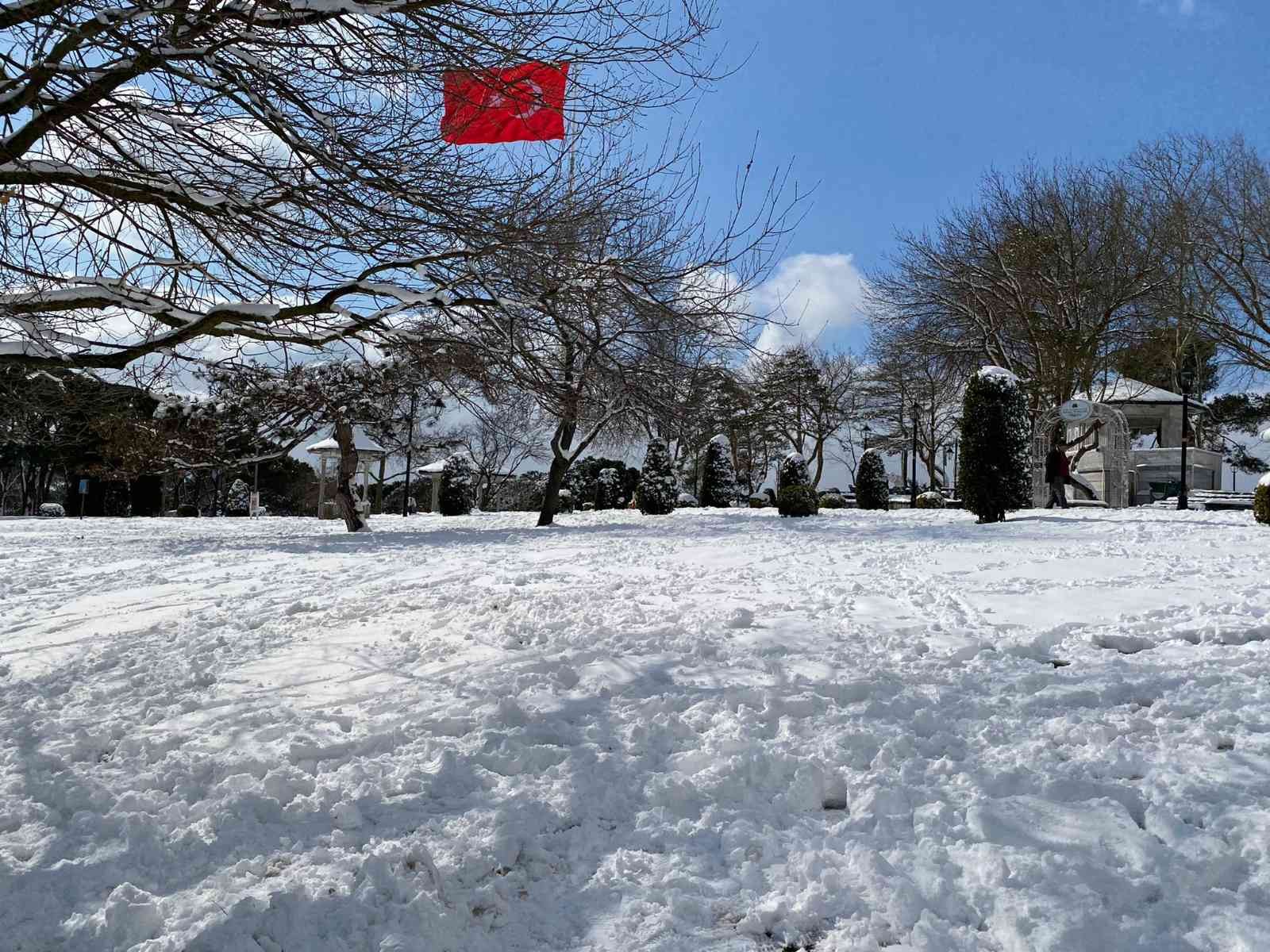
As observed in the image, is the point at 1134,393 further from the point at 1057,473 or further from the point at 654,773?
the point at 654,773

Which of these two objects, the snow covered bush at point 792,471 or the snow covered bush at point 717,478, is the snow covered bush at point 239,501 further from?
the snow covered bush at point 792,471

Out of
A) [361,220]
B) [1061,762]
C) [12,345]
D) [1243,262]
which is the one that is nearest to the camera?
[1061,762]

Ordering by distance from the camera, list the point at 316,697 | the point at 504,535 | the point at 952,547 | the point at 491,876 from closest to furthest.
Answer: the point at 491,876 → the point at 316,697 → the point at 952,547 → the point at 504,535

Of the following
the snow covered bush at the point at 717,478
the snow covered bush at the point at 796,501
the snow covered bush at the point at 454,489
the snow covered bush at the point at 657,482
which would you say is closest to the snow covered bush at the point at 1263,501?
the snow covered bush at the point at 796,501

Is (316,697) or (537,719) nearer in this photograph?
(537,719)

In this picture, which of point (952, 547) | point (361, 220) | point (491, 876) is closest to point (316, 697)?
point (491, 876)

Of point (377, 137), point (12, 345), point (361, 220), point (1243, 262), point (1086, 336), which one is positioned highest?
point (1243, 262)

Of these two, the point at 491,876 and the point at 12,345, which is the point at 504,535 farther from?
the point at 491,876

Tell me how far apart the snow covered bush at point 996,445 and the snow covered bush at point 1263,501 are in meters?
3.33

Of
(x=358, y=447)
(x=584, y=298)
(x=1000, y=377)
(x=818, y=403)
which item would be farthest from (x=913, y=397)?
(x=584, y=298)

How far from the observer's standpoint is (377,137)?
167 inches

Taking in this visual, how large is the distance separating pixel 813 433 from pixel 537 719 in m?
33.9

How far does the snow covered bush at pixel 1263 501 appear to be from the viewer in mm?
11938

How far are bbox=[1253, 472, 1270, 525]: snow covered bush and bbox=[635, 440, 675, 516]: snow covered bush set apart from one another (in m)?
12.3
